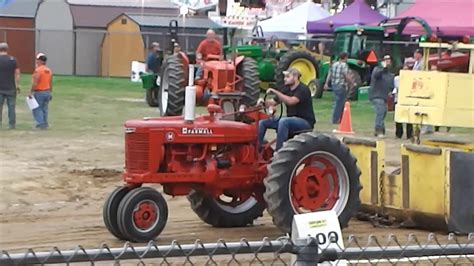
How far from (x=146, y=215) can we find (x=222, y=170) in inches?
36.8

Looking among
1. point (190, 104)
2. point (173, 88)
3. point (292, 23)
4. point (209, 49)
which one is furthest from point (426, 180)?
point (292, 23)

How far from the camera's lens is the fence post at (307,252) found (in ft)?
14.2

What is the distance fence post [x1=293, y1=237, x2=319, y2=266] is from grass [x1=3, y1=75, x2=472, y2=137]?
17369mm

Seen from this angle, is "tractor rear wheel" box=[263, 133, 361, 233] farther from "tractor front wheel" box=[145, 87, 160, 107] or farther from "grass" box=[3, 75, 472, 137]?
"tractor front wheel" box=[145, 87, 160, 107]

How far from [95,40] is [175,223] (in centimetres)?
3342

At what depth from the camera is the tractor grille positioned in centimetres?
1117

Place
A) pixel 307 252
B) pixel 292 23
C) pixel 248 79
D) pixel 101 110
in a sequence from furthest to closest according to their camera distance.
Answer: pixel 292 23, pixel 101 110, pixel 248 79, pixel 307 252

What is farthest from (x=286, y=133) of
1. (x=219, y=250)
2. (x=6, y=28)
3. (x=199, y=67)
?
(x=6, y=28)

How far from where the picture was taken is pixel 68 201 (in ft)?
46.2

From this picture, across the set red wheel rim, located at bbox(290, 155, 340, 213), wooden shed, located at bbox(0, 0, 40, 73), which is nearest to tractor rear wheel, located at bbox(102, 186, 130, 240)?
red wheel rim, located at bbox(290, 155, 340, 213)

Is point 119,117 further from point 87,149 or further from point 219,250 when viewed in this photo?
point 219,250

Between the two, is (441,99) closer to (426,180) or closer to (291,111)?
(426,180)

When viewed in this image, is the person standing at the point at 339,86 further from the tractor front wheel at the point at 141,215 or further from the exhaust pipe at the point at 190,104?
the tractor front wheel at the point at 141,215

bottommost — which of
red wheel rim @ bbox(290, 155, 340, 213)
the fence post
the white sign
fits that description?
red wheel rim @ bbox(290, 155, 340, 213)
